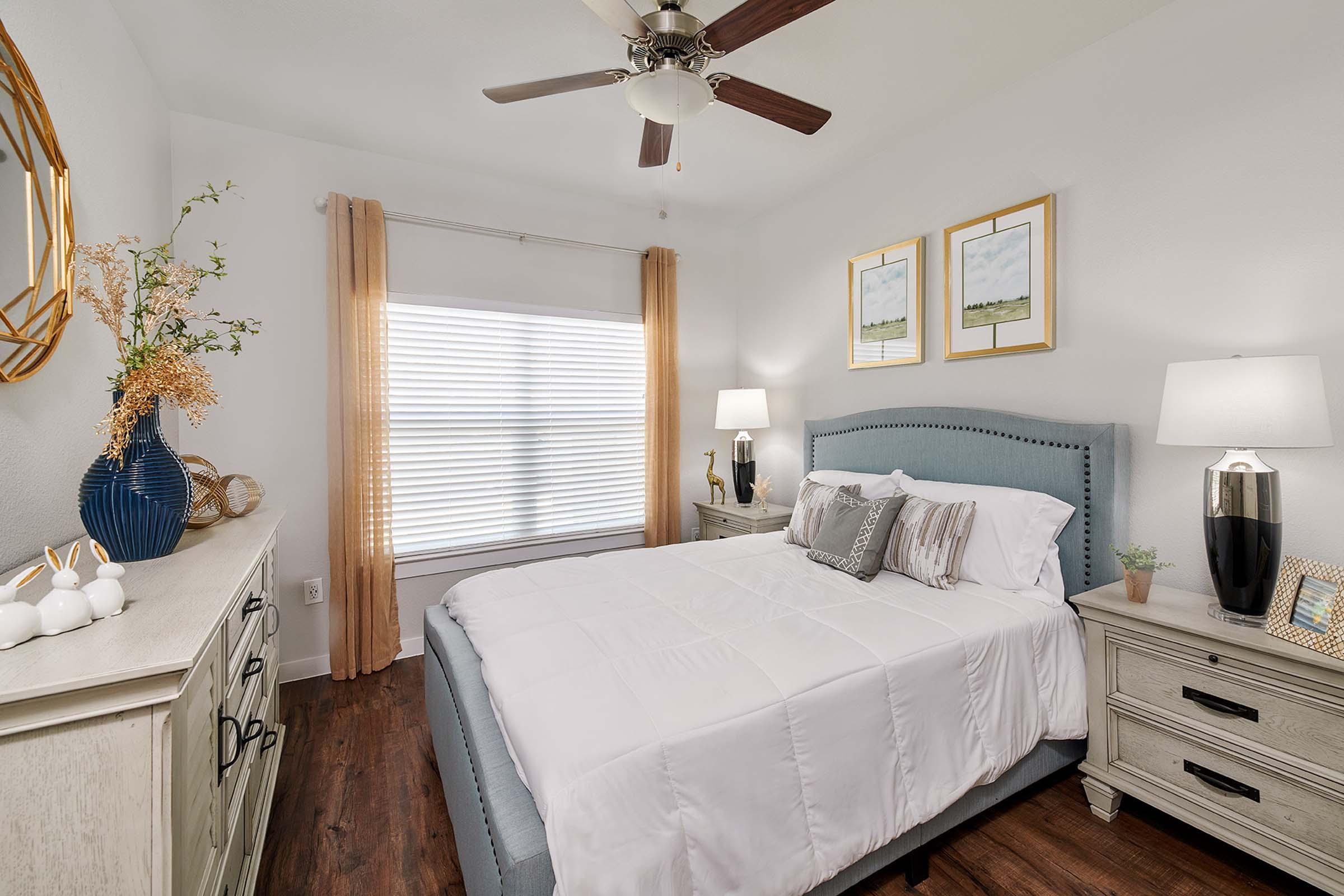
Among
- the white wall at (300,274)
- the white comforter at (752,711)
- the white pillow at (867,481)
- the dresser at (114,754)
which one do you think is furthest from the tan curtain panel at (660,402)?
the dresser at (114,754)

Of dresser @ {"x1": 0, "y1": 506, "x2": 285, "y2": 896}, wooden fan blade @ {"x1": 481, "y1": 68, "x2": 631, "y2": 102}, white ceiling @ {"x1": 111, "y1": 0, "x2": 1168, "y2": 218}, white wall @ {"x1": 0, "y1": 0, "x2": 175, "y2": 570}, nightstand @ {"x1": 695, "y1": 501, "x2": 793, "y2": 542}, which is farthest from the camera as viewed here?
nightstand @ {"x1": 695, "y1": 501, "x2": 793, "y2": 542}

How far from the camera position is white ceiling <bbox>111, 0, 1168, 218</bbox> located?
81.0 inches

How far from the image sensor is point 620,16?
1.62 metres

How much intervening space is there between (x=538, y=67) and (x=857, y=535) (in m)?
2.34

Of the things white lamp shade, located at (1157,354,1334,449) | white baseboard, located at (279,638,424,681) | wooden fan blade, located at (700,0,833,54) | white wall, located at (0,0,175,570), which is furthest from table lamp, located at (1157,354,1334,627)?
white baseboard, located at (279,638,424,681)

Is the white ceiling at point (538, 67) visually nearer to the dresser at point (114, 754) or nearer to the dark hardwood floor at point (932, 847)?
the dresser at point (114, 754)

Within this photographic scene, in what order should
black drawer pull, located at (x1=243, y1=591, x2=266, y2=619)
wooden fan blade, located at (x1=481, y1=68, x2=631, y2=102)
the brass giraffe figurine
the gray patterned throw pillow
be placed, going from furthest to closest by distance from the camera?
the brass giraffe figurine → the gray patterned throw pillow → wooden fan blade, located at (x1=481, y1=68, x2=631, y2=102) → black drawer pull, located at (x1=243, y1=591, x2=266, y2=619)

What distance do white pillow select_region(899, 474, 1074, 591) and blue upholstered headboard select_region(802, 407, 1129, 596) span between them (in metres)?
0.11

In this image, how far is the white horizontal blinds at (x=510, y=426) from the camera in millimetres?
3260

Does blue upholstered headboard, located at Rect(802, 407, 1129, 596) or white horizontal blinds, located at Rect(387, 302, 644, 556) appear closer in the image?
blue upholstered headboard, located at Rect(802, 407, 1129, 596)

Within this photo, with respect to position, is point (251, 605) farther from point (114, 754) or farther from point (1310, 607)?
point (1310, 607)

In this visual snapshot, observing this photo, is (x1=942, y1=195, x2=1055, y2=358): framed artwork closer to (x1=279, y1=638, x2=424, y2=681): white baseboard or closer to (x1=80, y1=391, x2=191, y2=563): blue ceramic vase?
(x1=80, y1=391, x2=191, y2=563): blue ceramic vase

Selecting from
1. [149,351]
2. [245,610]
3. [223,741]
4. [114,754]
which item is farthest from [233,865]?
[149,351]

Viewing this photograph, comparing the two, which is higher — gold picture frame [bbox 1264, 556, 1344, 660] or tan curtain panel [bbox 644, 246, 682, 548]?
tan curtain panel [bbox 644, 246, 682, 548]
